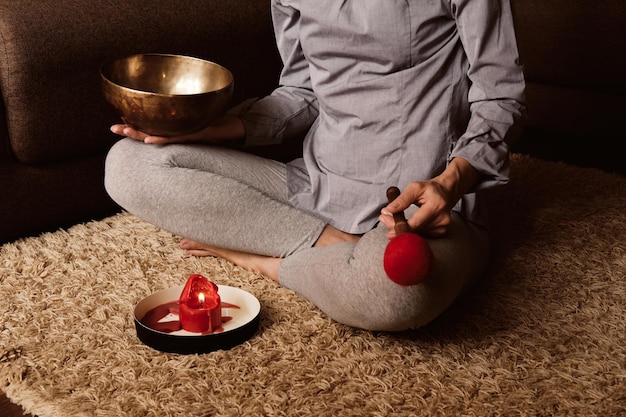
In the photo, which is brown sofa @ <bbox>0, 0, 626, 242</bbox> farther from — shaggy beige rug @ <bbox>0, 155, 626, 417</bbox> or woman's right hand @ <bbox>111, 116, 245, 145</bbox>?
woman's right hand @ <bbox>111, 116, 245, 145</bbox>

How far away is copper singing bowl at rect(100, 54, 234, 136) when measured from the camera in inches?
53.7

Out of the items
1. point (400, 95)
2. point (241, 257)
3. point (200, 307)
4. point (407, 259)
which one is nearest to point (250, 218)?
point (241, 257)

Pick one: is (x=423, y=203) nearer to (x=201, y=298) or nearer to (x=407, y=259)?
(x=407, y=259)

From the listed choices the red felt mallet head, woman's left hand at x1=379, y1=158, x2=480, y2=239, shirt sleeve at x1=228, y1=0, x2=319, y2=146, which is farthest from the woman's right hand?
the red felt mallet head

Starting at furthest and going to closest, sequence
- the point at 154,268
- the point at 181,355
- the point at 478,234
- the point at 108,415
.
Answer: the point at 154,268
the point at 478,234
the point at 181,355
the point at 108,415

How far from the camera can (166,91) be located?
1.59m

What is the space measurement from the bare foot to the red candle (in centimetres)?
20

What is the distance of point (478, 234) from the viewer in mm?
1412

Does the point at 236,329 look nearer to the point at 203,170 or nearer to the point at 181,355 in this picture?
the point at 181,355

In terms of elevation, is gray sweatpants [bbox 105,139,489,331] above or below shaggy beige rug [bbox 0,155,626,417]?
above

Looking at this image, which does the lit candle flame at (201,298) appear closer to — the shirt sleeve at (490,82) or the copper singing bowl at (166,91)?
the copper singing bowl at (166,91)

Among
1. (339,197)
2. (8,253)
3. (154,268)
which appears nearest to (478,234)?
(339,197)

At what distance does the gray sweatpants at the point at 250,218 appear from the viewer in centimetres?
129

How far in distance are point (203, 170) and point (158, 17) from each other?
0.44m
